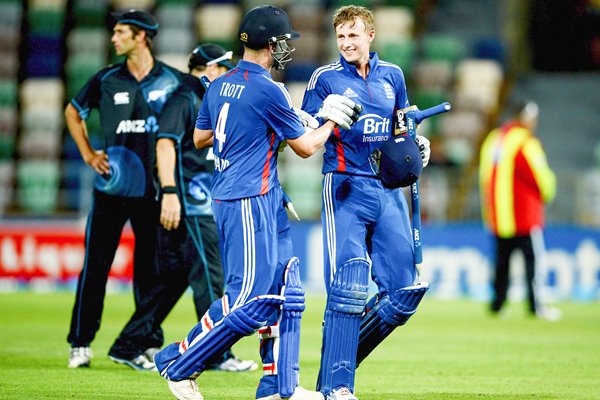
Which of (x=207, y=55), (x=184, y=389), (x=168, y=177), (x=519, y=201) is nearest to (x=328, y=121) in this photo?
(x=184, y=389)

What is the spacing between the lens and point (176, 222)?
8.38 m

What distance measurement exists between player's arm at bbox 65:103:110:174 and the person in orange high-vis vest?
654 cm

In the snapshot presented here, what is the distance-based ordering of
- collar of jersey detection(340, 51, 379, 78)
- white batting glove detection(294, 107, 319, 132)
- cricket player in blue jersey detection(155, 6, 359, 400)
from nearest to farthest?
1. cricket player in blue jersey detection(155, 6, 359, 400)
2. white batting glove detection(294, 107, 319, 132)
3. collar of jersey detection(340, 51, 379, 78)

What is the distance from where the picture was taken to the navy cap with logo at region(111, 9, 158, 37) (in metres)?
8.71

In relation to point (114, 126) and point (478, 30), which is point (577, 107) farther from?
point (114, 126)

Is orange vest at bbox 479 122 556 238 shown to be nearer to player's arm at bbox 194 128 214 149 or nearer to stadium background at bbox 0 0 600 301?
stadium background at bbox 0 0 600 301

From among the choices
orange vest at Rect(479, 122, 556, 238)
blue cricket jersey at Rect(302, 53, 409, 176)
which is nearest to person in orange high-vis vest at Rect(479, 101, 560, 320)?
orange vest at Rect(479, 122, 556, 238)

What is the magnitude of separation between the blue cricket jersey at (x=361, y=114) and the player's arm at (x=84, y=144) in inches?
85.4

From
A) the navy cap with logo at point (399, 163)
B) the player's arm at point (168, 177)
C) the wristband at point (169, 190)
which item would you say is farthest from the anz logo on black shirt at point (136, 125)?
the navy cap with logo at point (399, 163)

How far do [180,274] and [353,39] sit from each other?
272 cm

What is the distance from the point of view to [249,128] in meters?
6.48

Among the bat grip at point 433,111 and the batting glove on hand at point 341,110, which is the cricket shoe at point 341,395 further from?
the bat grip at point 433,111

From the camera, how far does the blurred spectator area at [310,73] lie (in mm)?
19656

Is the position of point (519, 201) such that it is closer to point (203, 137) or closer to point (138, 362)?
point (138, 362)
